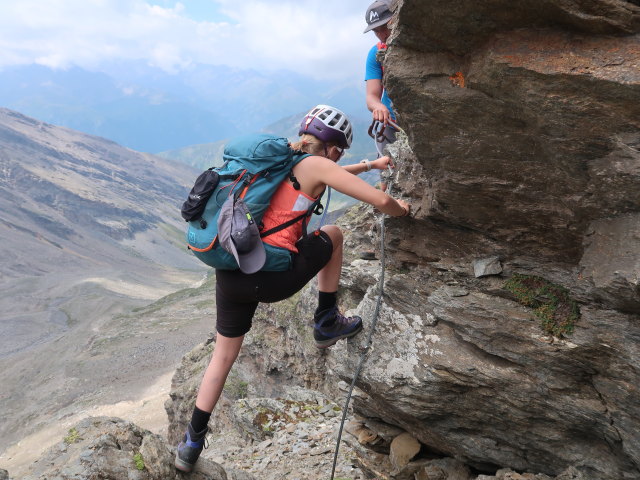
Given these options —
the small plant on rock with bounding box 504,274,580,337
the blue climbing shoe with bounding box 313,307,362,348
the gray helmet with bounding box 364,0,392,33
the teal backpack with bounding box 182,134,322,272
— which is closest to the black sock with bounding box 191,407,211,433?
the blue climbing shoe with bounding box 313,307,362,348

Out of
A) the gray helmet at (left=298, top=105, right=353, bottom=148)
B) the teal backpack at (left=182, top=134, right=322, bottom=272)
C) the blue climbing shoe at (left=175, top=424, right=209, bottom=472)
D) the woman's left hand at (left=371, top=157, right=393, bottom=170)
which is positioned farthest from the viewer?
the woman's left hand at (left=371, top=157, right=393, bottom=170)

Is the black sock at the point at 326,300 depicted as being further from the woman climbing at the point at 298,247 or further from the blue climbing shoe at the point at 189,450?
the blue climbing shoe at the point at 189,450

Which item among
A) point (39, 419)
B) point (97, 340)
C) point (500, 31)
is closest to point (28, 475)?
point (500, 31)

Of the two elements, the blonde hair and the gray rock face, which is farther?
the blonde hair

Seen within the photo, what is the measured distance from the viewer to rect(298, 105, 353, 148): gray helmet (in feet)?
21.7

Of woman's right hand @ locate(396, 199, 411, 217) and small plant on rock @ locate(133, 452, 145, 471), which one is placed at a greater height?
woman's right hand @ locate(396, 199, 411, 217)

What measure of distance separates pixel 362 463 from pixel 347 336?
300 centimetres

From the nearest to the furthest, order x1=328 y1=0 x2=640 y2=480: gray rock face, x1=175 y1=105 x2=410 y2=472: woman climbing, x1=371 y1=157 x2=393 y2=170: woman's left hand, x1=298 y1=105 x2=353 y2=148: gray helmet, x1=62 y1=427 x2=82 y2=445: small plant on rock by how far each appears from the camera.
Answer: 1. x1=328 y1=0 x2=640 y2=480: gray rock face
2. x1=175 y1=105 x2=410 y2=472: woman climbing
3. x1=298 y1=105 x2=353 y2=148: gray helmet
4. x1=62 y1=427 x2=82 y2=445: small plant on rock
5. x1=371 y1=157 x2=393 y2=170: woman's left hand

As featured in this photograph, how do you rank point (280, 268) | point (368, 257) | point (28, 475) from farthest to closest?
point (368, 257) → point (28, 475) → point (280, 268)

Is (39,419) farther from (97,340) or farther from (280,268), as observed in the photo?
(280,268)

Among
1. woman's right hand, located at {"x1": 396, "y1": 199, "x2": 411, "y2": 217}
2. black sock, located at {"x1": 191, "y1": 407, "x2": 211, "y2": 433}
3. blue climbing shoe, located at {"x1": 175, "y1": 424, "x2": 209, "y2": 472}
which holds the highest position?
woman's right hand, located at {"x1": 396, "y1": 199, "x2": 411, "y2": 217}

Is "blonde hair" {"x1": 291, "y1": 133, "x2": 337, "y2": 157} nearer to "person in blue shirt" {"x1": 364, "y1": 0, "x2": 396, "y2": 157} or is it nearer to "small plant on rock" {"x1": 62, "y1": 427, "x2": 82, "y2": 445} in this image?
"person in blue shirt" {"x1": 364, "y1": 0, "x2": 396, "y2": 157}

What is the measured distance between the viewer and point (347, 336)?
8422 mm

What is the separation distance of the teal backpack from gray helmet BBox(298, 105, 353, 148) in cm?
67
